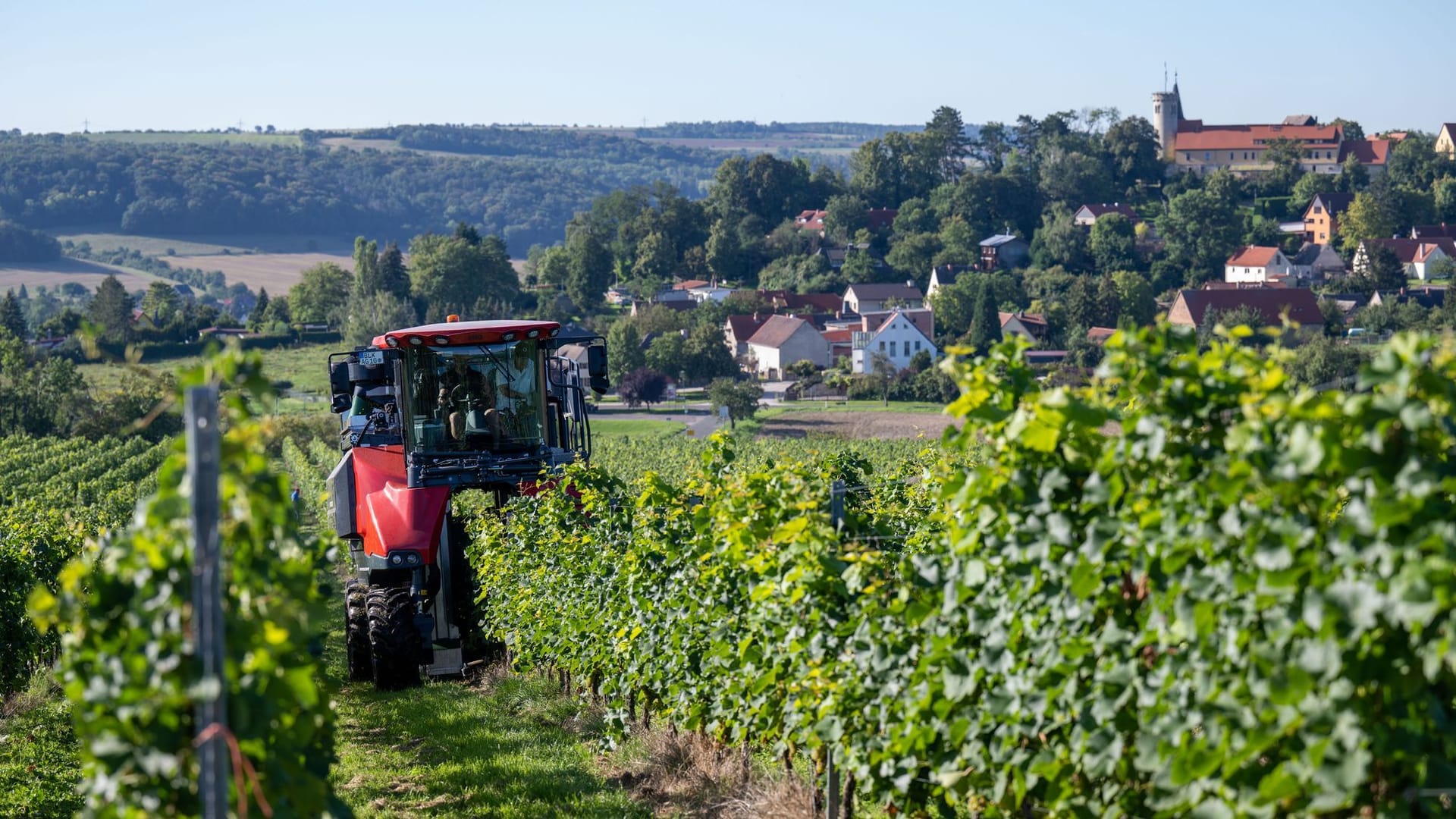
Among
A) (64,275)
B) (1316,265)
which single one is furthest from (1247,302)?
(64,275)

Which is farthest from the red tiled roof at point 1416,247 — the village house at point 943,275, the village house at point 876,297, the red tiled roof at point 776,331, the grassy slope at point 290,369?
the grassy slope at point 290,369

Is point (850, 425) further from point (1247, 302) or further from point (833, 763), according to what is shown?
point (833, 763)

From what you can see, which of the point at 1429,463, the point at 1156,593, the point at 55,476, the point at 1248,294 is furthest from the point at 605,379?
the point at 1248,294

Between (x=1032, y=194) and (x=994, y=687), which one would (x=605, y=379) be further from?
(x=1032, y=194)

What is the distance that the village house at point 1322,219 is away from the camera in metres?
134

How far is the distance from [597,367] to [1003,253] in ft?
401

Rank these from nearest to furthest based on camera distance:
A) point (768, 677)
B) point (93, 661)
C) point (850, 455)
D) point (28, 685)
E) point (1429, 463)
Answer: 1. point (1429, 463)
2. point (93, 661)
3. point (768, 677)
4. point (850, 455)
5. point (28, 685)

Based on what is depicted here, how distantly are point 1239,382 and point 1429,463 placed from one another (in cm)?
73

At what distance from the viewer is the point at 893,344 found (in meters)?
95.0

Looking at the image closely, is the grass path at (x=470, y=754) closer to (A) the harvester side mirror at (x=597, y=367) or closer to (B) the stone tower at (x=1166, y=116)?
(A) the harvester side mirror at (x=597, y=367)

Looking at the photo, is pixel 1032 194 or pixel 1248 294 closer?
pixel 1248 294

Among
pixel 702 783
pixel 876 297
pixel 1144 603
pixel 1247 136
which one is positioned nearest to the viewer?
pixel 1144 603

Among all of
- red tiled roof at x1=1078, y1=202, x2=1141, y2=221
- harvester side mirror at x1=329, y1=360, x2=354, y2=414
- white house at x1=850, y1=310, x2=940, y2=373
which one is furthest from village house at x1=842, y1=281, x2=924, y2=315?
harvester side mirror at x1=329, y1=360, x2=354, y2=414

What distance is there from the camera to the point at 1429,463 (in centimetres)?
360
